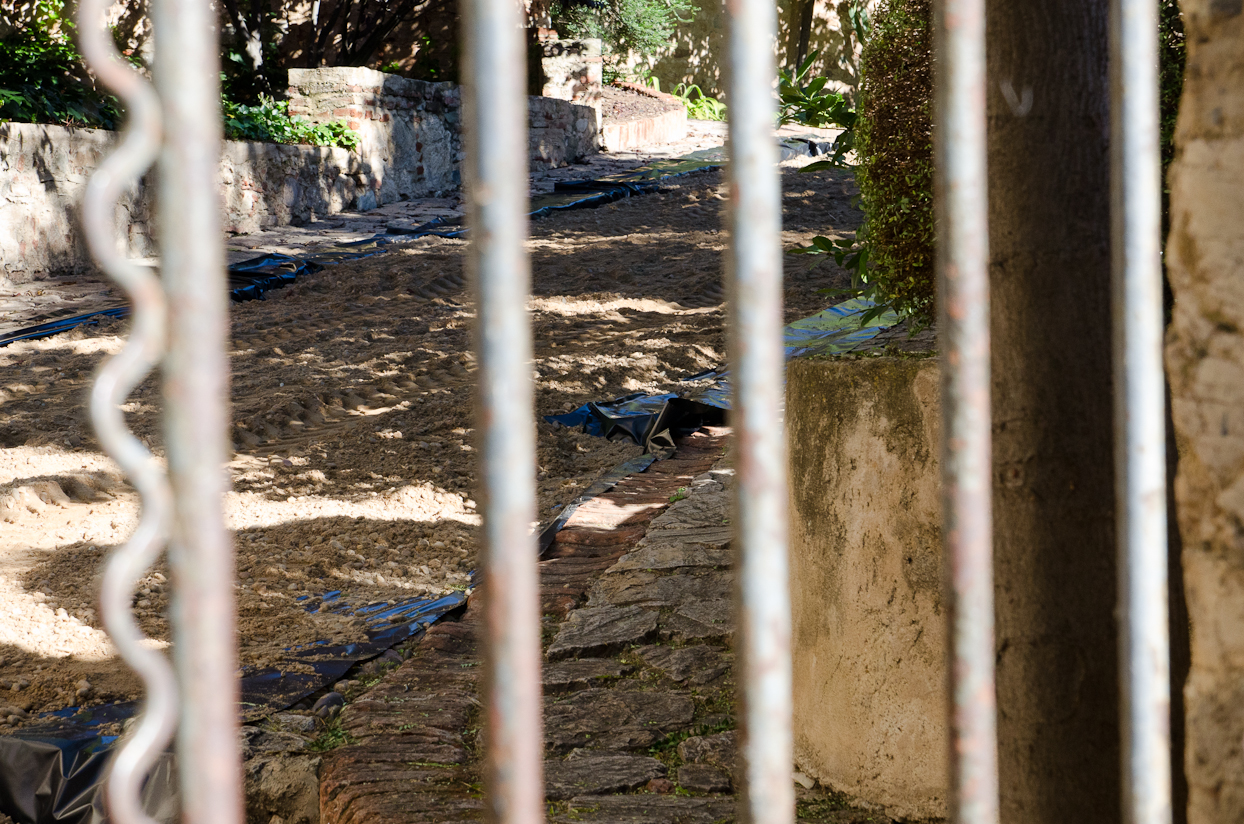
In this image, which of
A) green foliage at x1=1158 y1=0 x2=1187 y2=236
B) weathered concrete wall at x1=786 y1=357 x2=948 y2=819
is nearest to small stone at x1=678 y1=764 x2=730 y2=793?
weathered concrete wall at x1=786 y1=357 x2=948 y2=819

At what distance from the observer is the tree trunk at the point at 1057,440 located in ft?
3.67

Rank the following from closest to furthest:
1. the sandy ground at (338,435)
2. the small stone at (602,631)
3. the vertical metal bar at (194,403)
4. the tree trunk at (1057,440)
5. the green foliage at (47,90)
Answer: the vertical metal bar at (194,403)
the tree trunk at (1057,440)
the small stone at (602,631)
the sandy ground at (338,435)
the green foliage at (47,90)

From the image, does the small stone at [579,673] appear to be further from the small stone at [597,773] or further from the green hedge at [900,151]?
the green hedge at [900,151]

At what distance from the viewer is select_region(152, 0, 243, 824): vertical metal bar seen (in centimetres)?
54

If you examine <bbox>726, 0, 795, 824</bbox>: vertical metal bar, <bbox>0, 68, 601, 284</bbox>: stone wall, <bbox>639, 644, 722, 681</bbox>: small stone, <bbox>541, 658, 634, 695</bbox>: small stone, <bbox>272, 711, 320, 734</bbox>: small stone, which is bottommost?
<bbox>272, 711, 320, 734</bbox>: small stone

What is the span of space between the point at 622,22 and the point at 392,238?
35.6 feet

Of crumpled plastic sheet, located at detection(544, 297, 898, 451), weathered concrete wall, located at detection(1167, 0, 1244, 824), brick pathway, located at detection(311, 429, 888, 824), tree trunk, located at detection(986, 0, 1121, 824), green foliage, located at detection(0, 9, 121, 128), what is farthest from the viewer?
green foliage, located at detection(0, 9, 121, 128)

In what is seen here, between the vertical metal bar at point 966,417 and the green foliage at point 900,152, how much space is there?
1.47m

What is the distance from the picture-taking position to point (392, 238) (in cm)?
1041

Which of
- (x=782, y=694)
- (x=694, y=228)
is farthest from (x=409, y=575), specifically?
(x=694, y=228)

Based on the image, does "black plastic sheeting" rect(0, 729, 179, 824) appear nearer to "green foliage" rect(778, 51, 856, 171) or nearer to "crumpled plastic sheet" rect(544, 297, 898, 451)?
"green foliage" rect(778, 51, 856, 171)

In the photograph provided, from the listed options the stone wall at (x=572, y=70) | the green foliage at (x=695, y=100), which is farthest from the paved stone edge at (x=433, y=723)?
the green foliage at (x=695, y=100)

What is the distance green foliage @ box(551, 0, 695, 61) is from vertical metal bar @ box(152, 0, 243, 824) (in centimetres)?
1920

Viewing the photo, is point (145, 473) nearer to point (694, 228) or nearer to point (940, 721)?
point (940, 721)
